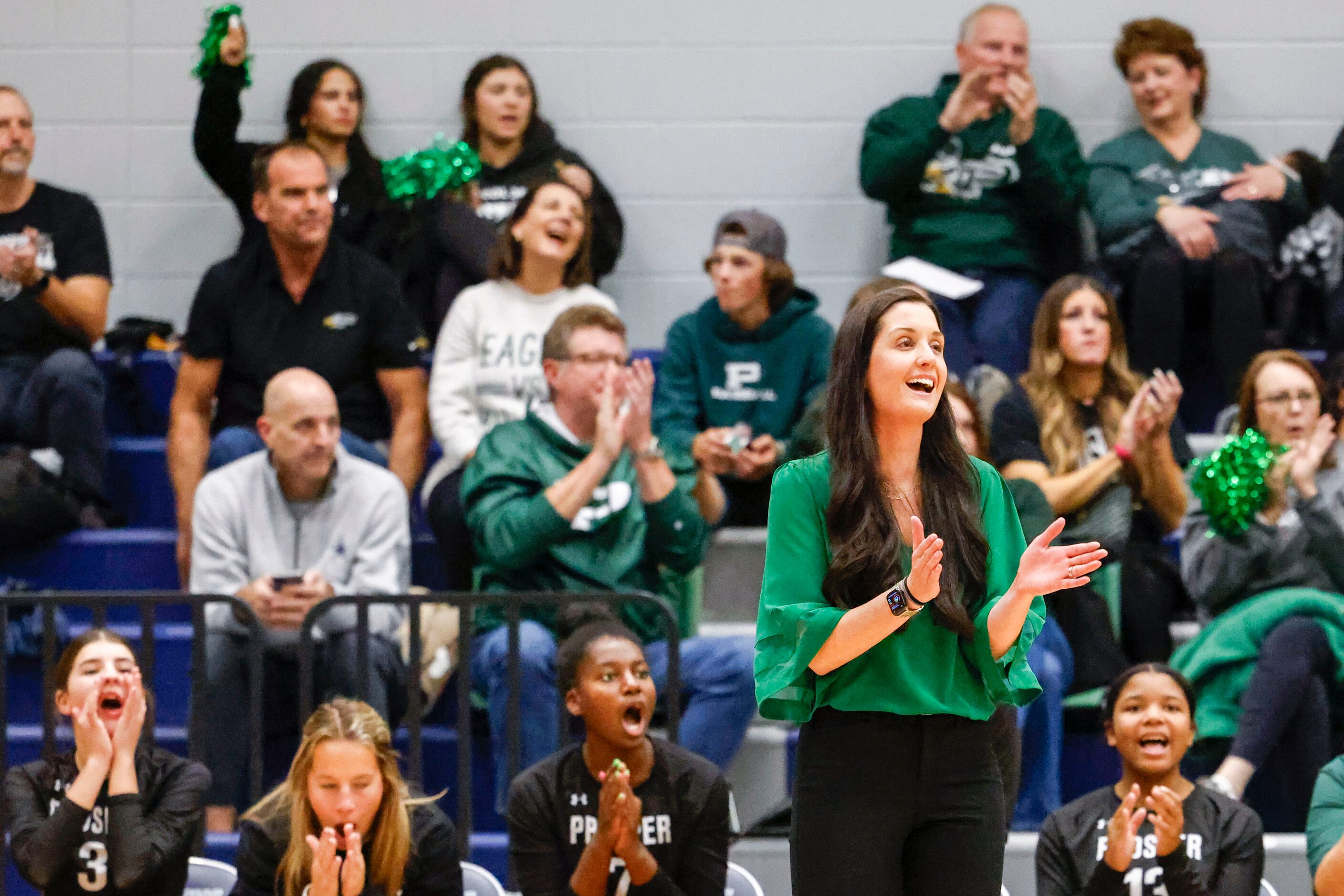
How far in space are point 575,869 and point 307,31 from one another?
4.02 meters

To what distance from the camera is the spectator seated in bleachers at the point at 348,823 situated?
145 inches

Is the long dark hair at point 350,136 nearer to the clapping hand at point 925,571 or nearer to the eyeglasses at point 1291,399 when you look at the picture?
the eyeglasses at point 1291,399

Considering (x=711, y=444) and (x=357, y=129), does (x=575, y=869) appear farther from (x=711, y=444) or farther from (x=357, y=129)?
(x=357, y=129)

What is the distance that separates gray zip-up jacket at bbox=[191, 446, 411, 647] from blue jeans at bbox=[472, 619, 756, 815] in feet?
1.19

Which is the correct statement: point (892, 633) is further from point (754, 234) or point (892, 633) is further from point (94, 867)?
point (754, 234)

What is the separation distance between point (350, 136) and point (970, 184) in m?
2.10

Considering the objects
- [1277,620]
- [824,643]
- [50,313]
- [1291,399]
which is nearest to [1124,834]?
[1277,620]

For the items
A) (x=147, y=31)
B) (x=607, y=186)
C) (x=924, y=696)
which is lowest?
(x=924, y=696)

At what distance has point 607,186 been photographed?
6.81m

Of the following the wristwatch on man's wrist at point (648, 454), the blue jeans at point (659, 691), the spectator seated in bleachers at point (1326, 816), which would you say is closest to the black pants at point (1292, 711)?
the spectator seated in bleachers at point (1326, 816)

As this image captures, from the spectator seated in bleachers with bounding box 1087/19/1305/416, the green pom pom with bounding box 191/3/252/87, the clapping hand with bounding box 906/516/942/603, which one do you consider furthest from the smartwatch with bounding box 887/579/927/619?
the green pom pom with bounding box 191/3/252/87

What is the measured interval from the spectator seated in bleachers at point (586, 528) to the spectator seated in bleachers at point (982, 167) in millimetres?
1618

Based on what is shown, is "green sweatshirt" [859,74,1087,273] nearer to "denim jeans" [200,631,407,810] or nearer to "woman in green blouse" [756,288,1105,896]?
"denim jeans" [200,631,407,810]

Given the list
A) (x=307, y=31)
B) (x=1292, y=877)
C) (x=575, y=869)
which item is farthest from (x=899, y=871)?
(x=307, y=31)
